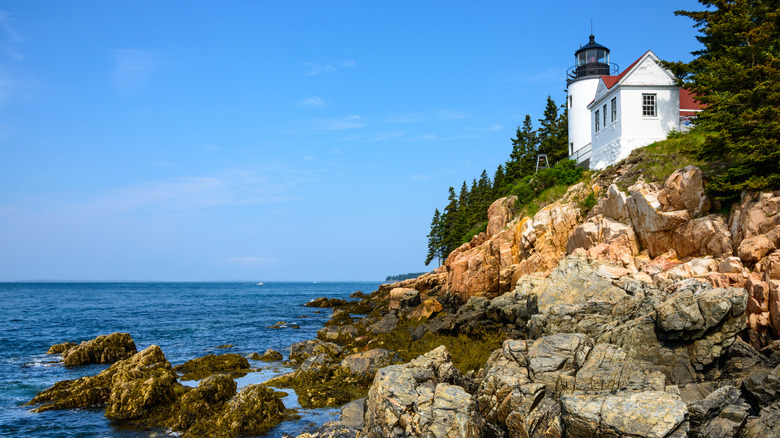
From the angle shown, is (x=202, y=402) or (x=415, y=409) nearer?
(x=415, y=409)

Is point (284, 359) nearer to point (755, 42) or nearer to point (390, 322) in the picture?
point (390, 322)

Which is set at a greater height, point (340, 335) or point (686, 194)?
point (686, 194)

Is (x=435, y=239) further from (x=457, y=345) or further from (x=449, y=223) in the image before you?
(x=457, y=345)

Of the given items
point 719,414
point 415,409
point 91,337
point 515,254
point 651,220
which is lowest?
point 91,337

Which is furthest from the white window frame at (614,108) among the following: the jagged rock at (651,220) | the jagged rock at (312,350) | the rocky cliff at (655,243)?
the jagged rock at (312,350)

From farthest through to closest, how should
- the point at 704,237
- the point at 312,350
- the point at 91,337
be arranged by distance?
1. the point at 91,337
2. the point at 312,350
3. the point at 704,237

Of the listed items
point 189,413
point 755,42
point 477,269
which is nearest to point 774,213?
point 755,42

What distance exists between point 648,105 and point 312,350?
26.1 meters

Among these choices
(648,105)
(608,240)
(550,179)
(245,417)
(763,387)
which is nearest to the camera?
(763,387)

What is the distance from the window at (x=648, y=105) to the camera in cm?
3198

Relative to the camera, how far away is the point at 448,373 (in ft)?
44.3

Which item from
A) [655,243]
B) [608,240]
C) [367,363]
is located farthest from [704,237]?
[367,363]

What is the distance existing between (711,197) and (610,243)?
464 cm

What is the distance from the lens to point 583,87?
4216 centimetres
